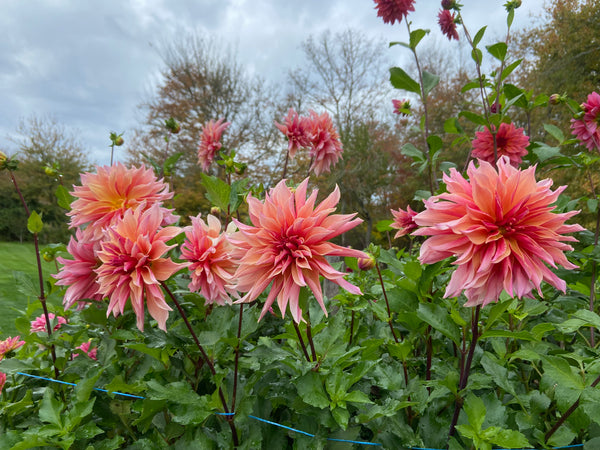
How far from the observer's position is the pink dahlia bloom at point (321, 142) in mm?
1783

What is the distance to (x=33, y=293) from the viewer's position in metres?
1.27

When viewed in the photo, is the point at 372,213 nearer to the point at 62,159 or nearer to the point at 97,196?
the point at 62,159

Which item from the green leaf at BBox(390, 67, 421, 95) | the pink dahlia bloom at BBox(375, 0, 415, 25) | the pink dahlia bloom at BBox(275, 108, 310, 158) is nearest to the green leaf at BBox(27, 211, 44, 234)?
the pink dahlia bloom at BBox(275, 108, 310, 158)

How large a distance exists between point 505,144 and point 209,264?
1.46m

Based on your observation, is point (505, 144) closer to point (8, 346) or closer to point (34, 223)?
point (34, 223)

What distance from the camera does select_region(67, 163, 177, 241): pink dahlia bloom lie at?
0.95 metres

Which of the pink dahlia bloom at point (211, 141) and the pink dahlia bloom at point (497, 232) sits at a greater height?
the pink dahlia bloom at point (211, 141)

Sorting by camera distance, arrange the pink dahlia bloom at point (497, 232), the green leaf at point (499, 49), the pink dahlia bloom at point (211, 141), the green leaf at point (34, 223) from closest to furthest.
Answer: the pink dahlia bloom at point (497, 232), the green leaf at point (34, 223), the green leaf at point (499, 49), the pink dahlia bloom at point (211, 141)

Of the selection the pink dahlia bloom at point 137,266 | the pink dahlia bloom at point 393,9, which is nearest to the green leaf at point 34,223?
the pink dahlia bloom at point 137,266

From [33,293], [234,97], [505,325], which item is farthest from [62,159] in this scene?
[505,325]

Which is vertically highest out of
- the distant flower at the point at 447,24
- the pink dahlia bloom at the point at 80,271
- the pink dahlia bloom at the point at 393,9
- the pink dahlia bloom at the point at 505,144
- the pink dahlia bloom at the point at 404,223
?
the distant flower at the point at 447,24

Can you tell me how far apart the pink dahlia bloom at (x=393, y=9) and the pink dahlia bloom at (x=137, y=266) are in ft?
6.06

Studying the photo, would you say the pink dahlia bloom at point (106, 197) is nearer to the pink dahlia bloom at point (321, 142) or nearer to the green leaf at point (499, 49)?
the pink dahlia bloom at point (321, 142)

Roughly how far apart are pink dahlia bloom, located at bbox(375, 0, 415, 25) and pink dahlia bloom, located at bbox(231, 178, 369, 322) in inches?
68.4
